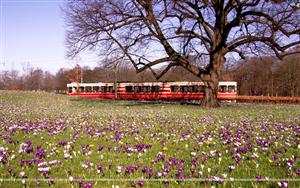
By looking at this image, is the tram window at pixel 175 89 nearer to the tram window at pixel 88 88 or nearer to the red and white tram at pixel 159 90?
the red and white tram at pixel 159 90

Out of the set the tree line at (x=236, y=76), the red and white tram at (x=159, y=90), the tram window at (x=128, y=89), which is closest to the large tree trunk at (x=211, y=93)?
the tree line at (x=236, y=76)

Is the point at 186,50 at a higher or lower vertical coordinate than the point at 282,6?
lower

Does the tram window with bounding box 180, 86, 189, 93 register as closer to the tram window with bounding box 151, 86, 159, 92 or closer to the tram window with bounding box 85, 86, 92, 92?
the tram window with bounding box 151, 86, 159, 92

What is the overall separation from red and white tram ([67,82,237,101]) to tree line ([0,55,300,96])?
2254 millimetres

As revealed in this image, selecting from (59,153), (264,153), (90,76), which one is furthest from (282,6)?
(90,76)

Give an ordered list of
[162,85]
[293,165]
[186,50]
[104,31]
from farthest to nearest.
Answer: [162,85] < [186,50] < [104,31] < [293,165]

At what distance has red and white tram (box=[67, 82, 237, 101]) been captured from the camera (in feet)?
136

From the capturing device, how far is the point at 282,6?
60.8 ft

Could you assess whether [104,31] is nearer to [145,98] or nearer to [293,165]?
[293,165]

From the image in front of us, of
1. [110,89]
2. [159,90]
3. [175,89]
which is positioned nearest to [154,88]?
[159,90]

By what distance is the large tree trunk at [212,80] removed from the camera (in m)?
20.9

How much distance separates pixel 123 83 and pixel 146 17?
28.0 meters

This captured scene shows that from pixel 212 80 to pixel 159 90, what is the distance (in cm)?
2336

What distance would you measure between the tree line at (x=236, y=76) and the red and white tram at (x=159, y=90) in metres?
2.25
